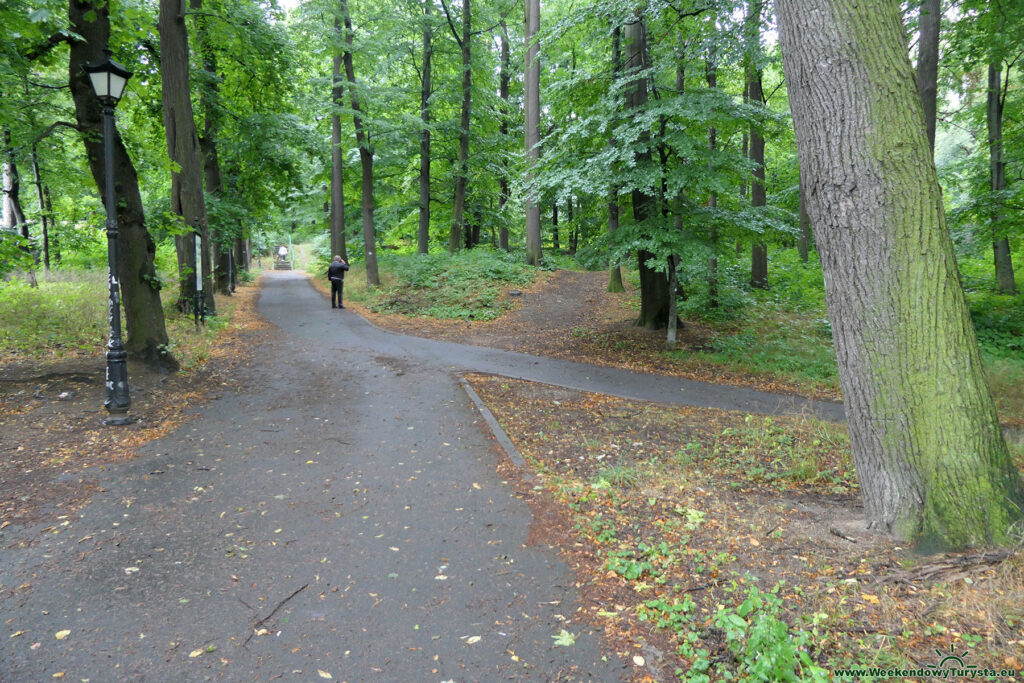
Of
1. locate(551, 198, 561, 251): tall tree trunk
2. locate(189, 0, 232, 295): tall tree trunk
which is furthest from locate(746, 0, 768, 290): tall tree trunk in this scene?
locate(551, 198, 561, 251): tall tree trunk

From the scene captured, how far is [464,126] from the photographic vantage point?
23312mm

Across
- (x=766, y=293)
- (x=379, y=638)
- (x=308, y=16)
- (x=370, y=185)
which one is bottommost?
(x=379, y=638)

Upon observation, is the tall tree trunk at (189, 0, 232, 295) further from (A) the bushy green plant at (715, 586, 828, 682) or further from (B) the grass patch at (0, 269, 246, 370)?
(A) the bushy green plant at (715, 586, 828, 682)

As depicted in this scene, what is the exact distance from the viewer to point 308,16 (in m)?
20.8

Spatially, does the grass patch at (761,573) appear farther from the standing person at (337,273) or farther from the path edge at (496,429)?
the standing person at (337,273)

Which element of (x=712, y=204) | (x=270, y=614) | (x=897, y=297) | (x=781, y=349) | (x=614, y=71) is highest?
(x=614, y=71)

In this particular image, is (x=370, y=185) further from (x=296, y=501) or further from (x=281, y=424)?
(x=296, y=501)

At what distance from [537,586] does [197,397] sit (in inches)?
278

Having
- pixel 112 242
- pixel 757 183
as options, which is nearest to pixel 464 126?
pixel 757 183

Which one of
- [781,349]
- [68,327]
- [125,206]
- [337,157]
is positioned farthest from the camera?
[337,157]

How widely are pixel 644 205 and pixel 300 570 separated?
380 inches

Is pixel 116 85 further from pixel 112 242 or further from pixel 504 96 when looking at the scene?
pixel 504 96

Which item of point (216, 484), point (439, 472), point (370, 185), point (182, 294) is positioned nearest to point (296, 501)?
point (216, 484)

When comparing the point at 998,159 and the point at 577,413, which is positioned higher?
the point at 998,159
